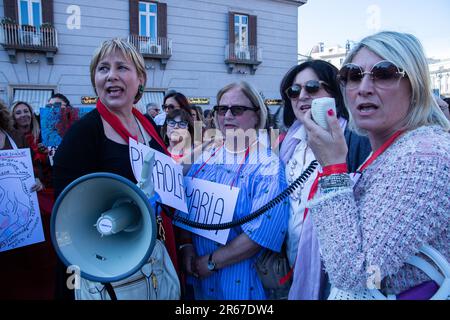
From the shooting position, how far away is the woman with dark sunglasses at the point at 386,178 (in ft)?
3.01

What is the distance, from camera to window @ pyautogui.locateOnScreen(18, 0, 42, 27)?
1134cm

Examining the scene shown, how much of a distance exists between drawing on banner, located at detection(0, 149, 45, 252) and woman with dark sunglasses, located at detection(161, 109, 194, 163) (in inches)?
45.8

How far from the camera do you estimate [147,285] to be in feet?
4.84

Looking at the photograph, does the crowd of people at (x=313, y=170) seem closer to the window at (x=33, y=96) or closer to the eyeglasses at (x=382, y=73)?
the eyeglasses at (x=382, y=73)

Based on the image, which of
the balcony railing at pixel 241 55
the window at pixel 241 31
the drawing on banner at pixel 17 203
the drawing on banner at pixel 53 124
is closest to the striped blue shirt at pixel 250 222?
the drawing on banner at pixel 17 203

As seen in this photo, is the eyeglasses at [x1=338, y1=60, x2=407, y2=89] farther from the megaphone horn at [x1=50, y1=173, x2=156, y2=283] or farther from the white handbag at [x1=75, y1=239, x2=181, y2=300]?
the white handbag at [x1=75, y1=239, x2=181, y2=300]

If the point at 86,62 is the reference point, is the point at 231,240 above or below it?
below

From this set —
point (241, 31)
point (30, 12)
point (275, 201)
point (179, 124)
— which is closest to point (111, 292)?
point (275, 201)

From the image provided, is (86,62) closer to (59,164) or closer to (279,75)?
(279,75)

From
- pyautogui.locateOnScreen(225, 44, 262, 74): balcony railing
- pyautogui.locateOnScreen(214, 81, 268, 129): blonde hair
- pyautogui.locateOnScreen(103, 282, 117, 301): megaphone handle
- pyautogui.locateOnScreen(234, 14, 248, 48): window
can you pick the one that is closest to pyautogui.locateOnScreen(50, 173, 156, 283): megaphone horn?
pyautogui.locateOnScreen(103, 282, 117, 301): megaphone handle

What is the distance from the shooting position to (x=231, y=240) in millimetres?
A: 1757

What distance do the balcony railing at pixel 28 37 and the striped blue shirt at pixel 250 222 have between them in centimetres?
1210
